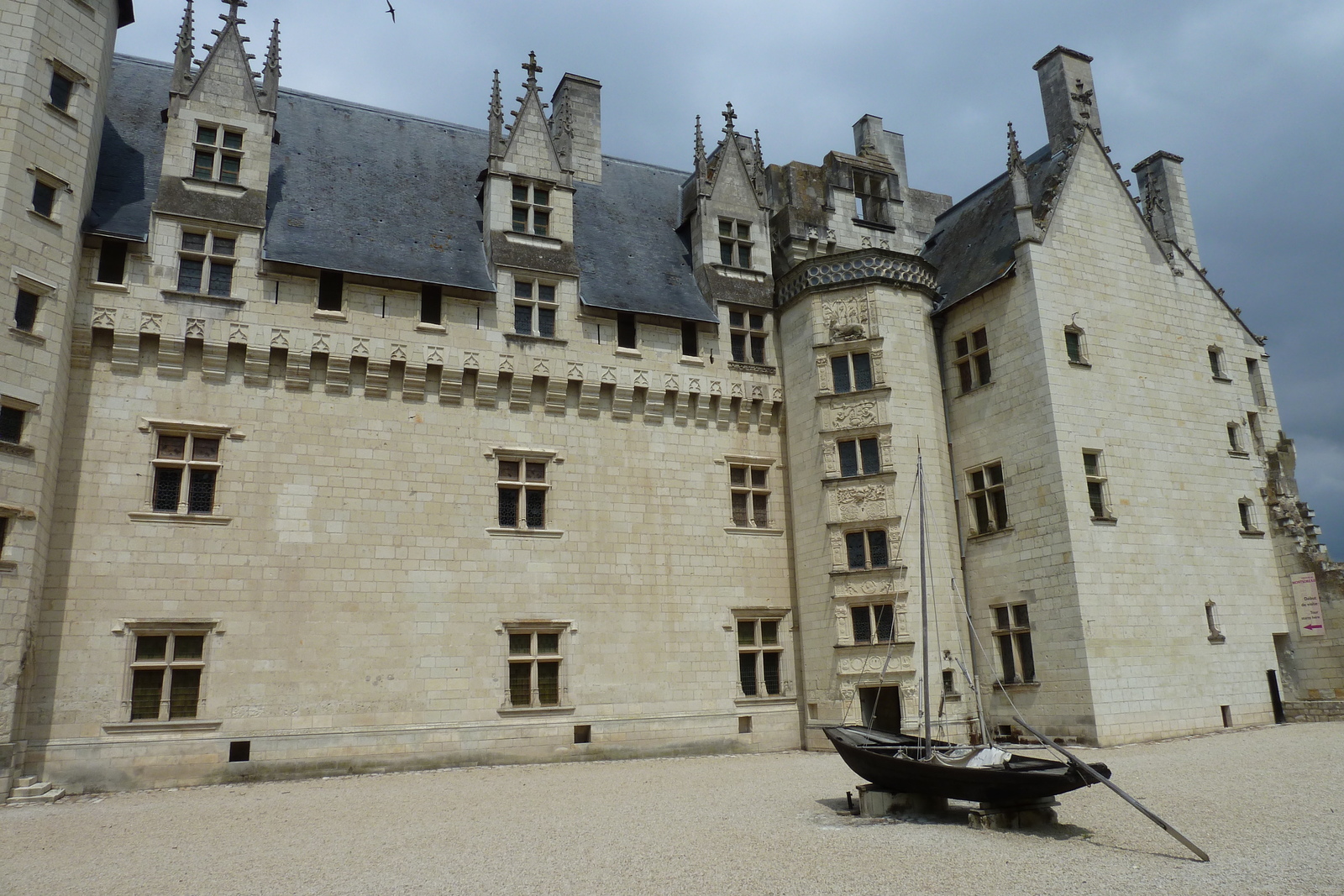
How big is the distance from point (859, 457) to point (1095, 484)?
17.4 ft

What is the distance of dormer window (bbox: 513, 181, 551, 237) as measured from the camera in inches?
896

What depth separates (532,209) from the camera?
22844 millimetres

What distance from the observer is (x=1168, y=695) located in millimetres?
20094

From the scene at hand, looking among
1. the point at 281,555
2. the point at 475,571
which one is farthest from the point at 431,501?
the point at 281,555

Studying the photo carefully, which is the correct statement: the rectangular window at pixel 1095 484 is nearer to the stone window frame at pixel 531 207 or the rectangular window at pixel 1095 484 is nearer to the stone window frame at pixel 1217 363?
the stone window frame at pixel 1217 363

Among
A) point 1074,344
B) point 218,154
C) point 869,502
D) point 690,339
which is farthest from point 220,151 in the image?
point 1074,344

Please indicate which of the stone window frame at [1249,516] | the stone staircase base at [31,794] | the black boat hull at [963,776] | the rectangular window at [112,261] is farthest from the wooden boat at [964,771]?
the rectangular window at [112,261]

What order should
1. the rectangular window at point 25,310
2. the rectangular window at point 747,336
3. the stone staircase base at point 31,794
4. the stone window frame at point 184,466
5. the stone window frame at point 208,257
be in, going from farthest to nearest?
the rectangular window at point 747,336 → the stone window frame at point 208,257 → the stone window frame at point 184,466 → the rectangular window at point 25,310 → the stone staircase base at point 31,794

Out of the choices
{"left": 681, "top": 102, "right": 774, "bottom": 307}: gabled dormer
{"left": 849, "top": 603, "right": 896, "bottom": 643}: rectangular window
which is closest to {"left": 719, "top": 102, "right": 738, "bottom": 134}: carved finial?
{"left": 681, "top": 102, "right": 774, "bottom": 307}: gabled dormer

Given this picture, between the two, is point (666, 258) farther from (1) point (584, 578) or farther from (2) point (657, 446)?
(1) point (584, 578)

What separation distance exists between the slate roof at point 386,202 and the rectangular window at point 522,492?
4.11 metres

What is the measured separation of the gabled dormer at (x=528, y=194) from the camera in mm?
22234

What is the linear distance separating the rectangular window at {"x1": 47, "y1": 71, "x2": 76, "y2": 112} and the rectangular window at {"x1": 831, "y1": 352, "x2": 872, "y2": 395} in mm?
17311

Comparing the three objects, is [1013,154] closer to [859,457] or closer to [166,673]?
[859,457]
